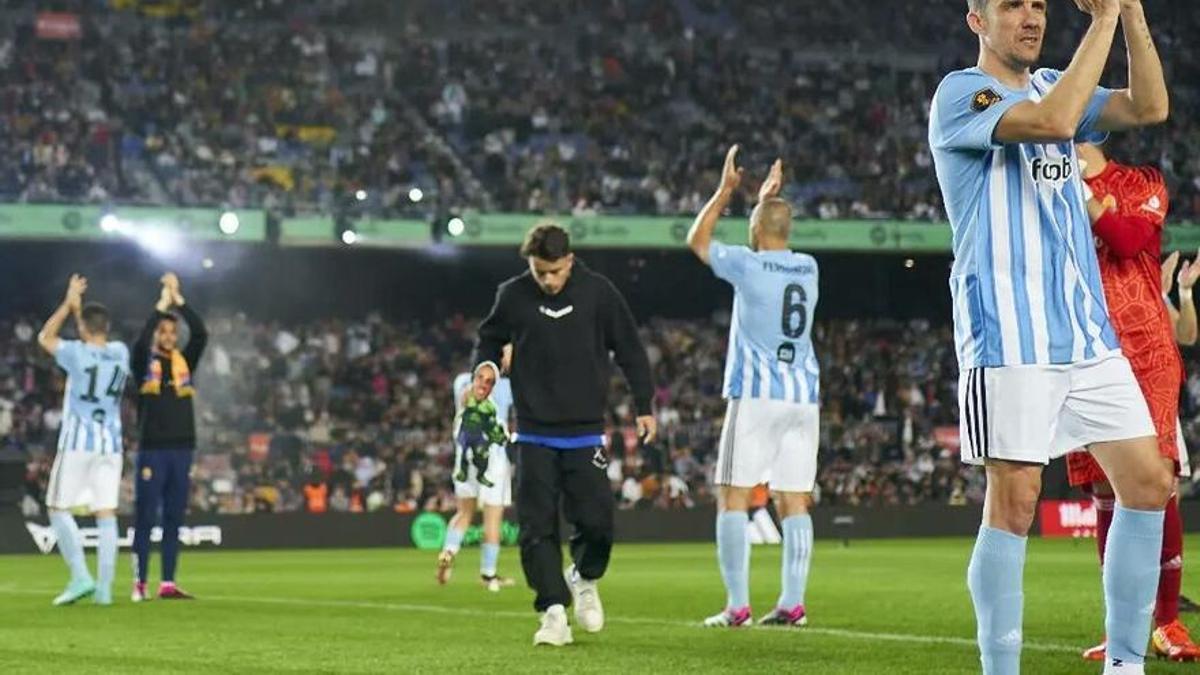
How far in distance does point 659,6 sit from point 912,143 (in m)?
7.43

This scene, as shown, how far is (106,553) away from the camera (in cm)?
1598

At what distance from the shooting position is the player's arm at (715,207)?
11.1 meters

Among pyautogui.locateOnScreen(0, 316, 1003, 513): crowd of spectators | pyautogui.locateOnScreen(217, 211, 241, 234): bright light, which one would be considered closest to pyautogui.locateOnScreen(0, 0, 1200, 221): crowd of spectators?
pyautogui.locateOnScreen(217, 211, 241, 234): bright light

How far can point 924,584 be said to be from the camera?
57.0ft

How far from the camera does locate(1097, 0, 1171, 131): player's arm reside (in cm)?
660

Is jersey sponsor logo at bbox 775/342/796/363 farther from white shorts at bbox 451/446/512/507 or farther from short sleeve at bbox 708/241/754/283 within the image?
white shorts at bbox 451/446/512/507

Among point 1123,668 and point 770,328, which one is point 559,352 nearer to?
point 770,328

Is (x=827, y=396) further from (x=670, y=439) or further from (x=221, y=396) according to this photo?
(x=221, y=396)

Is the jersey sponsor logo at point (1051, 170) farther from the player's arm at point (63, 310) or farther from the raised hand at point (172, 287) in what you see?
the player's arm at point (63, 310)

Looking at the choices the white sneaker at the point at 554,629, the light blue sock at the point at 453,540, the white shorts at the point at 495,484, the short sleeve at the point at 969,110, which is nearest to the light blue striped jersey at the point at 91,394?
the light blue sock at the point at 453,540

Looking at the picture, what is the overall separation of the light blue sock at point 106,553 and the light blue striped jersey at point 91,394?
698 millimetres

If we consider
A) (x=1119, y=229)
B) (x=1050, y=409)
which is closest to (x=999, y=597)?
(x=1050, y=409)

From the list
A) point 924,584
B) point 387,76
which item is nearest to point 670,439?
point 387,76

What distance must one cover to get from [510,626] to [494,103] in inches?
1152
